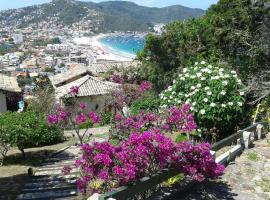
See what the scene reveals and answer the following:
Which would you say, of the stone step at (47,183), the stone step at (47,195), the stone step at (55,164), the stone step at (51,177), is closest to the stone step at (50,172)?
the stone step at (51,177)

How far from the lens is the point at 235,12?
19.2 meters

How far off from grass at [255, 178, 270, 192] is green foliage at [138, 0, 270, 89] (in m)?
7.40

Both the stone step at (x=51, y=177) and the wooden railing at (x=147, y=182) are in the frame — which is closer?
the wooden railing at (x=147, y=182)

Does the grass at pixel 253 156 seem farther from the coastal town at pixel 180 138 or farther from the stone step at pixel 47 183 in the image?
the stone step at pixel 47 183

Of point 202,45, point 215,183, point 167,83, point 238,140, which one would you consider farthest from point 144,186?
point 167,83

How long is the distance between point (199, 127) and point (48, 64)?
127 meters

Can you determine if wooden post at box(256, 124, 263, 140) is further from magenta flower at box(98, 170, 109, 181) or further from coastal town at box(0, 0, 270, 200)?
magenta flower at box(98, 170, 109, 181)

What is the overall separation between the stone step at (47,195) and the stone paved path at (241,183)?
3.08m

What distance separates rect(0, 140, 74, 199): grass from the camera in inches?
444

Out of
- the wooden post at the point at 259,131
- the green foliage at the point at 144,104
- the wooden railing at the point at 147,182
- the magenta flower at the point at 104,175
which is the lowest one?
the green foliage at the point at 144,104

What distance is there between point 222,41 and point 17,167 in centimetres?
1037

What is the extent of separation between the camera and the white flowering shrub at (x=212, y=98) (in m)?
11.9

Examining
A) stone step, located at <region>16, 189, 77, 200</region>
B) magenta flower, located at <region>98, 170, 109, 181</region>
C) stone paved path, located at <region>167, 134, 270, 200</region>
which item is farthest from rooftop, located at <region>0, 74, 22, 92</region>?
magenta flower, located at <region>98, 170, 109, 181</region>

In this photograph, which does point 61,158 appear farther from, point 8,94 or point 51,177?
point 8,94
